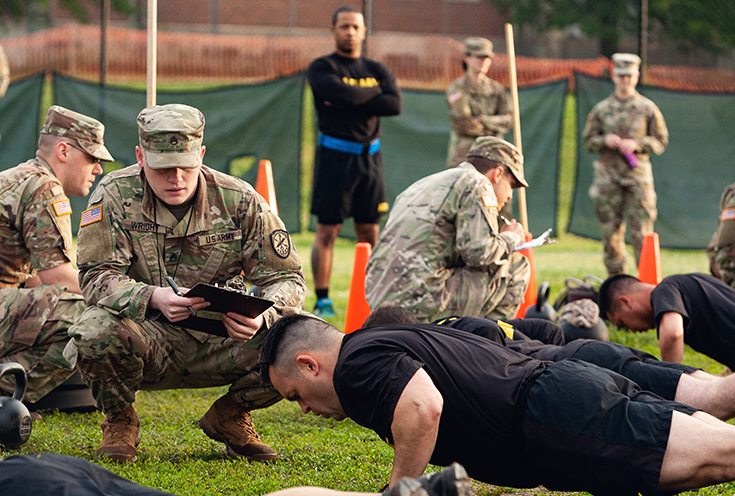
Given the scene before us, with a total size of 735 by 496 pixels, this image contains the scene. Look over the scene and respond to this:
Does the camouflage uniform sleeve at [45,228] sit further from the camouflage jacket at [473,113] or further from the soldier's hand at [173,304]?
the camouflage jacket at [473,113]

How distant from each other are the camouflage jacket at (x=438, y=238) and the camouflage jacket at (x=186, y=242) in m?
1.16

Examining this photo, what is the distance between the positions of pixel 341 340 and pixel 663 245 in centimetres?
859

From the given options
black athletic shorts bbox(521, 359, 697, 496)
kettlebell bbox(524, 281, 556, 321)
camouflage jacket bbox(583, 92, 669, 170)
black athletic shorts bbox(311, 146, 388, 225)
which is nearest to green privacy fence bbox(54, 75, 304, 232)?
black athletic shorts bbox(311, 146, 388, 225)

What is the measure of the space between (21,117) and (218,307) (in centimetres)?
774

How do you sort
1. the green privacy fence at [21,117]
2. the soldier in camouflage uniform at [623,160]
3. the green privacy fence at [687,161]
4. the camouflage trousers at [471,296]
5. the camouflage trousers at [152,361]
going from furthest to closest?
1. the green privacy fence at [687,161]
2. the green privacy fence at [21,117]
3. the soldier in camouflage uniform at [623,160]
4. the camouflage trousers at [471,296]
5. the camouflage trousers at [152,361]

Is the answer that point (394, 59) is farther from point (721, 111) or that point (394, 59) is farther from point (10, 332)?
point (10, 332)

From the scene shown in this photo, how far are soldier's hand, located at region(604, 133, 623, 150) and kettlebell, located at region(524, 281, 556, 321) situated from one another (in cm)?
329

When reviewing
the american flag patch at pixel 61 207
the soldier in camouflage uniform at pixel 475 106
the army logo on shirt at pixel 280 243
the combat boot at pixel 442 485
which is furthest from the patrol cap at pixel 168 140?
the soldier in camouflage uniform at pixel 475 106

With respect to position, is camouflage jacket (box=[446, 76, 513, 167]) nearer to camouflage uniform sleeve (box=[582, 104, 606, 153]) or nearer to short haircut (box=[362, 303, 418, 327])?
camouflage uniform sleeve (box=[582, 104, 606, 153])

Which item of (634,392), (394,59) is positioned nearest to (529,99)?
(634,392)

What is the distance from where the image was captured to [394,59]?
21.8 m

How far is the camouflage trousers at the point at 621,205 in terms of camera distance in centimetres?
873

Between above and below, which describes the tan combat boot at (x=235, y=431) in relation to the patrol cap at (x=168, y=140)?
below

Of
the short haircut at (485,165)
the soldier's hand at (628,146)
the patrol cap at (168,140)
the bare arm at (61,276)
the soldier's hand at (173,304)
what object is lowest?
the bare arm at (61,276)
